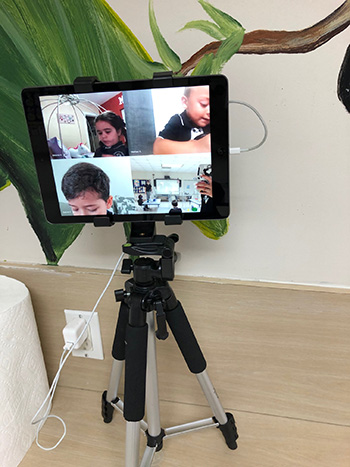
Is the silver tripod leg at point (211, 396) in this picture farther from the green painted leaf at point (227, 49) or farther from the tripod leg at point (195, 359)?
the green painted leaf at point (227, 49)

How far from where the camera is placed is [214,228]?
84 centimetres

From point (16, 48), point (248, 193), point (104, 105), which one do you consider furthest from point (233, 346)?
point (16, 48)

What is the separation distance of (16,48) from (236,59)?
1.58 feet

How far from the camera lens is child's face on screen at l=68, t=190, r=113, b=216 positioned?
2.28ft

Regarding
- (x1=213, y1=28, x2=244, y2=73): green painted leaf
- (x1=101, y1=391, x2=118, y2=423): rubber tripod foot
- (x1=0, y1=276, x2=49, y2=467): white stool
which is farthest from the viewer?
(x1=101, y1=391, x2=118, y2=423): rubber tripod foot

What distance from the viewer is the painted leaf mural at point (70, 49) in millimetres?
753

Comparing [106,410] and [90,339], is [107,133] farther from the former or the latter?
[106,410]

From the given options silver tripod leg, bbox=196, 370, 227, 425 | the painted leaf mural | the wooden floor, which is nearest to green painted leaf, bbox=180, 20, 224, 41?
the painted leaf mural

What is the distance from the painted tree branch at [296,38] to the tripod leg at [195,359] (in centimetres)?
52

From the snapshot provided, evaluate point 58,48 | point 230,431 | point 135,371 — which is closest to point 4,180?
point 58,48

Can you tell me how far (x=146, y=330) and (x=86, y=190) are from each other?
284mm

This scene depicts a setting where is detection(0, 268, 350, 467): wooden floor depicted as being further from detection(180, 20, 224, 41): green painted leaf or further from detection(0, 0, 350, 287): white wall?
detection(180, 20, 224, 41): green painted leaf

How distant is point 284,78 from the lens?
2.38 feet

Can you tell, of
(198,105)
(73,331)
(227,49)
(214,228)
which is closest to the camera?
(198,105)
